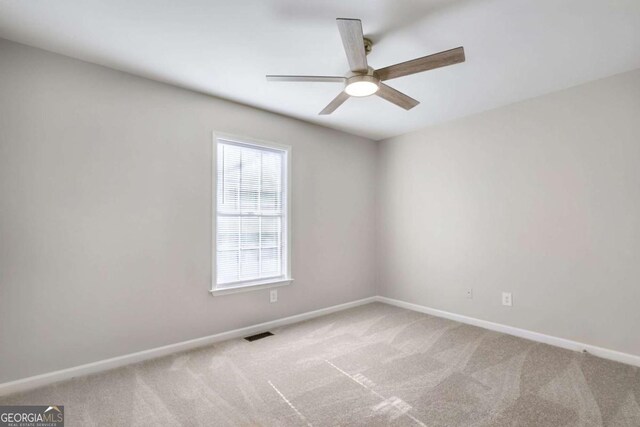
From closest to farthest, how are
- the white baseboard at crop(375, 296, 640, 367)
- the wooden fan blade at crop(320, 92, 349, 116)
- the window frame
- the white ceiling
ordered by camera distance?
the white ceiling, the wooden fan blade at crop(320, 92, 349, 116), the white baseboard at crop(375, 296, 640, 367), the window frame

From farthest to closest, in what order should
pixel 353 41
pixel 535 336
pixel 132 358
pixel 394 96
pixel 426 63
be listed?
pixel 535 336 < pixel 132 358 < pixel 394 96 < pixel 426 63 < pixel 353 41

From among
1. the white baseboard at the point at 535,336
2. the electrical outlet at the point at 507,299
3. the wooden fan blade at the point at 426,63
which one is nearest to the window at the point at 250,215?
the wooden fan blade at the point at 426,63

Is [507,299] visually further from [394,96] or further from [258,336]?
[258,336]

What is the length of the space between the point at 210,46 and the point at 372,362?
2775 millimetres

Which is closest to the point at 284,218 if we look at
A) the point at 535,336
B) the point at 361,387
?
the point at 361,387

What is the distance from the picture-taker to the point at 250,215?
332 centimetres

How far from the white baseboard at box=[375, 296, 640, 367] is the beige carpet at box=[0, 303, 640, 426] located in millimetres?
102

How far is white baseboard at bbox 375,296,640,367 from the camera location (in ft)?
8.36

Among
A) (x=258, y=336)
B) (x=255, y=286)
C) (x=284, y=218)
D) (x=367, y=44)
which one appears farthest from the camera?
(x=284, y=218)

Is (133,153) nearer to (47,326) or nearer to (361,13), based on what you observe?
(47,326)

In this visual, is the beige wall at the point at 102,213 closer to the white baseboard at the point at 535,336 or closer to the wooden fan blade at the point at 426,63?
the wooden fan blade at the point at 426,63

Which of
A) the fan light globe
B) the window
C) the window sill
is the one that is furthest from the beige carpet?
the fan light globe

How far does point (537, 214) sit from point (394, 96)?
198cm

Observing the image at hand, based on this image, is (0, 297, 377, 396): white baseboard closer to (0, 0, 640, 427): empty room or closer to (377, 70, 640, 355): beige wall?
(0, 0, 640, 427): empty room
